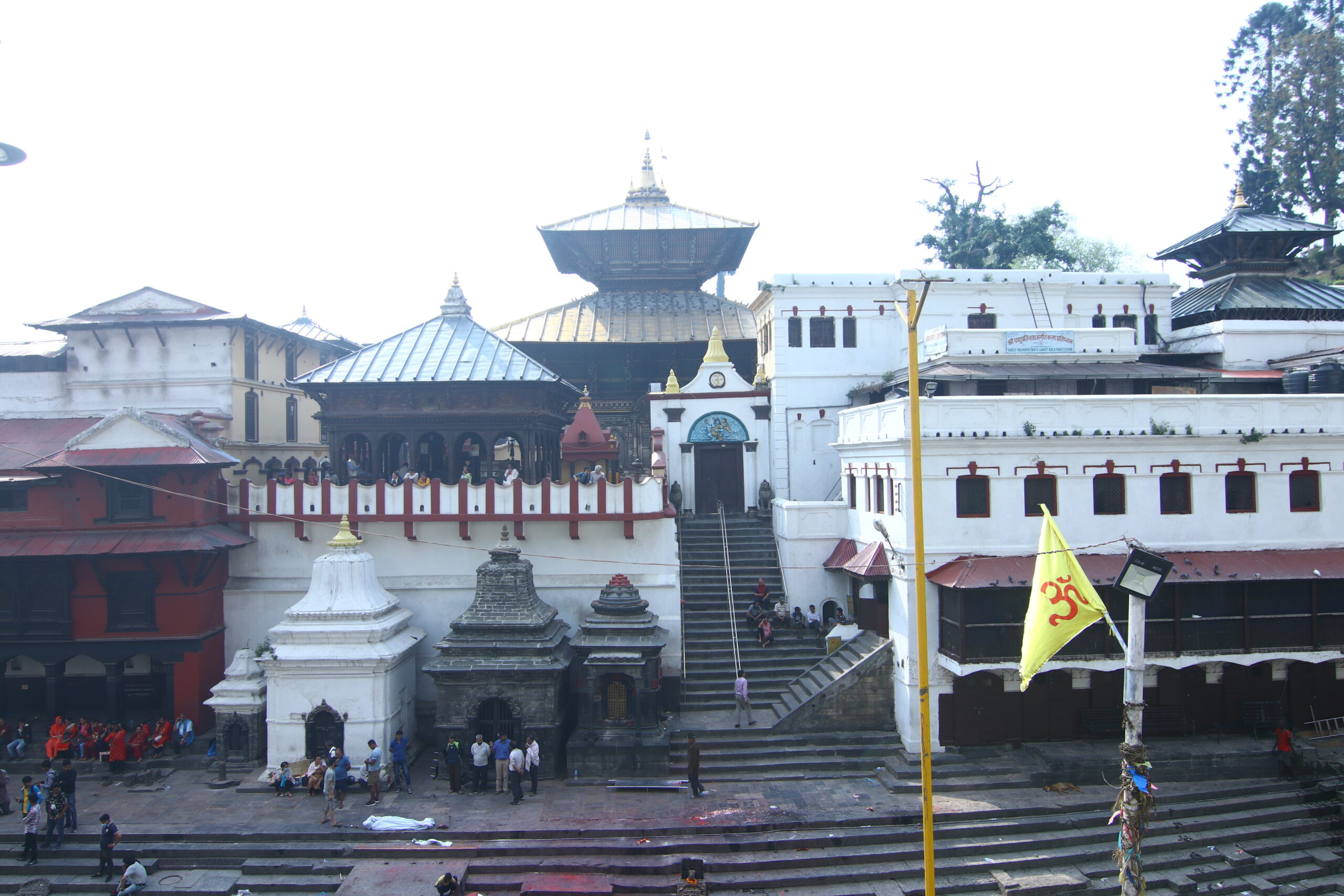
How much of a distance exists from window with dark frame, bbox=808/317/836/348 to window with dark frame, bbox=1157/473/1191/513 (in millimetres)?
11768

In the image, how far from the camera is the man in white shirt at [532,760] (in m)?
18.5

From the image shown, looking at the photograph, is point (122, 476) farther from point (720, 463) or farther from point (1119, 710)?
point (1119, 710)

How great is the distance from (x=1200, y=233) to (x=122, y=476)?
38581 millimetres

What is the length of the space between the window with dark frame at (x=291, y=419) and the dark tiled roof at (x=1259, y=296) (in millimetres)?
34216

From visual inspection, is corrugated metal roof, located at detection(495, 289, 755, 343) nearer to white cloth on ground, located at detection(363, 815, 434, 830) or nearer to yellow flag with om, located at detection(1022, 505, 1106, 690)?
white cloth on ground, located at detection(363, 815, 434, 830)

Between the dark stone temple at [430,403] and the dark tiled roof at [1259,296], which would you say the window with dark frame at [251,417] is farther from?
the dark tiled roof at [1259,296]

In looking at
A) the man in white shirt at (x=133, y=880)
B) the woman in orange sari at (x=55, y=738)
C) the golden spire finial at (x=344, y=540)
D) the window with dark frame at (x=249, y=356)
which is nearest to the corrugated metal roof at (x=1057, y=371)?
the golden spire finial at (x=344, y=540)

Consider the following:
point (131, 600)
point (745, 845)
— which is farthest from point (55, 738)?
point (745, 845)

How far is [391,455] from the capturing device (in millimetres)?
25203

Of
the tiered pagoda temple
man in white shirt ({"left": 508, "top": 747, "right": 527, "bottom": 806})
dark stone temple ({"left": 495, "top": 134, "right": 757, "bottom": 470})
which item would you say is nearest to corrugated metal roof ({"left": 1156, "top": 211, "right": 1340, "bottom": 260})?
the tiered pagoda temple

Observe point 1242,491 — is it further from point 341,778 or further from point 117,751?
point 117,751

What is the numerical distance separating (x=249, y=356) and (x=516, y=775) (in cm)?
1827

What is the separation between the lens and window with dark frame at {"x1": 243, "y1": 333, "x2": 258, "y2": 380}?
27906mm

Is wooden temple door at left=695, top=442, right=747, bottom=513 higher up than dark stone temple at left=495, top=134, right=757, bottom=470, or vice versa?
dark stone temple at left=495, top=134, right=757, bottom=470
